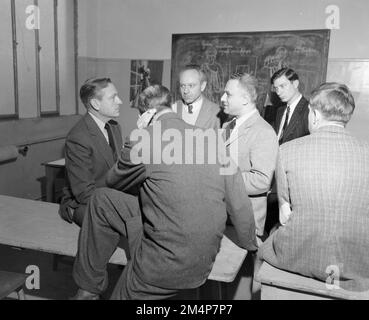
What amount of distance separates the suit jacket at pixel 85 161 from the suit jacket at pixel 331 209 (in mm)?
1251

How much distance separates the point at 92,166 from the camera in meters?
2.45

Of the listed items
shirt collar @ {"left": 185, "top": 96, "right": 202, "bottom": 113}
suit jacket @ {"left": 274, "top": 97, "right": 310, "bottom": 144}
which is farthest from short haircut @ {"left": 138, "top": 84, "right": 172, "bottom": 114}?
suit jacket @ {"left": 274, "top": 97, "right": 310, "bottom": 144}

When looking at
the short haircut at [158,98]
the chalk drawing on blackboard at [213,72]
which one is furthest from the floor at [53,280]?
the chalk drawing on blackboard at [213,72]

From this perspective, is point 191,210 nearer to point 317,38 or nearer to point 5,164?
point 5,164

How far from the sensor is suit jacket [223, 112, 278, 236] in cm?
222

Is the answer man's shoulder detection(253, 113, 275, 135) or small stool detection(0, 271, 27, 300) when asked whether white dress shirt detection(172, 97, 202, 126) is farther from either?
small stool detection(0, 271, 27, 300)

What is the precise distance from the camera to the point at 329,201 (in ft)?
5.62

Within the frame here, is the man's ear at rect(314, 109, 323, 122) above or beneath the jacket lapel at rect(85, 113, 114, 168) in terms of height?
above

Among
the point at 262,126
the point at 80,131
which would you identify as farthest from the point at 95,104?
the point at 262,126

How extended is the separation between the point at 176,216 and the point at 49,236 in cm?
91

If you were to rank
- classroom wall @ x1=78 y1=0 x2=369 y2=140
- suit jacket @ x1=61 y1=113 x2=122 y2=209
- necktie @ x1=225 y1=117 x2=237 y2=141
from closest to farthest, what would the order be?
suit jacket @ x1=61 y1=113 x2=122 y2=209 → necktie @ x1=225 y1=117 x2=237 y2=141 → classroom wall @ x1=78 y1=0 x2=369 y2=140

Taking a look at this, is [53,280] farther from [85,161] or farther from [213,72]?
[213,72]

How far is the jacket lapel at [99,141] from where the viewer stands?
2.48 metres
